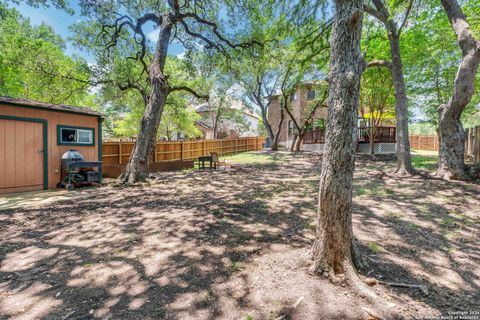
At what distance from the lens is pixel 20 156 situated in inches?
291

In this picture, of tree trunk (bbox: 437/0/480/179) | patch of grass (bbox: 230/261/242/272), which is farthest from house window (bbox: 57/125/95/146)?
tree trunk (bbox: 437/0/480/179)

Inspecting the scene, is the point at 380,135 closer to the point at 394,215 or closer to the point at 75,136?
the point at 394,215

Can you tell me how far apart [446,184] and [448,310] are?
6.33m

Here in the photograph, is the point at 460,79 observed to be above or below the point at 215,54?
below

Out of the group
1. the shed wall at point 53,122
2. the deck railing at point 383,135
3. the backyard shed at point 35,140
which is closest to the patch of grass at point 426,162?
the deck railing at point 383,135

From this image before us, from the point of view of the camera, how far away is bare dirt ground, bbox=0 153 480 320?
7.39ft

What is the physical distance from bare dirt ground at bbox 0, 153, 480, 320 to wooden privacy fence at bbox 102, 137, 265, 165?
19.6ft

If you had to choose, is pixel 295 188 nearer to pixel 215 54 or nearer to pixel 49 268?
pixel 49 268

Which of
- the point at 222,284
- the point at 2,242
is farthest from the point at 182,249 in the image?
the point at 2,242

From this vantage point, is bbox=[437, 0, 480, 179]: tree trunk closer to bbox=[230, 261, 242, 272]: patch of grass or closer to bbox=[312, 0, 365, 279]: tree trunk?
bbox=[312, 0, 365, 279]: tree trunk

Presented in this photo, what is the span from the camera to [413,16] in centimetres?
921

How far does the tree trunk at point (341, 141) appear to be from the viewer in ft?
8.19

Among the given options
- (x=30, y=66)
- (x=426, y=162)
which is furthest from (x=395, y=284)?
(x=30, y=66)

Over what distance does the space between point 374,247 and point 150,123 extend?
25.8 ft
